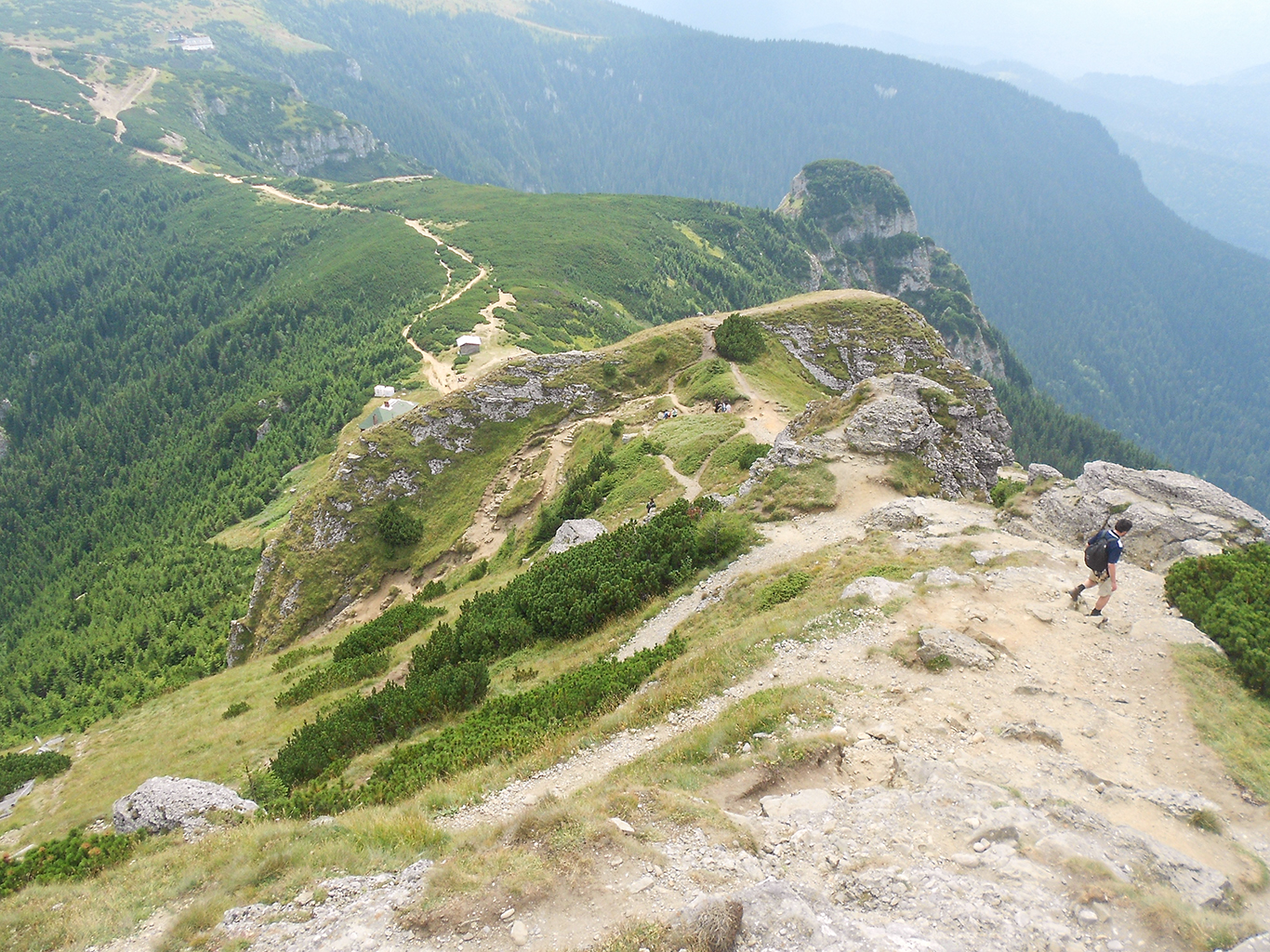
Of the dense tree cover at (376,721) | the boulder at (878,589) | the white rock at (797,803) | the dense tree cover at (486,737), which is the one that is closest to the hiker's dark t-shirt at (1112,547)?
the boulder at (878,589)

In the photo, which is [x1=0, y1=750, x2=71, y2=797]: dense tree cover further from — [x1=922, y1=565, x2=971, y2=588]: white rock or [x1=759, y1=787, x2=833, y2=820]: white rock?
[x1=922, y1=565, x2=971, y2=588]: white rock

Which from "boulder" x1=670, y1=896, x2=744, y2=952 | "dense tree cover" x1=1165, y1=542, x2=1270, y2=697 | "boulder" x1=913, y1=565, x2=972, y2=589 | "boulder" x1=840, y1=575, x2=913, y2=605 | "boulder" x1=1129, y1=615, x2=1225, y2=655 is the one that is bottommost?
"boulder" x1=840, y1=575, x2=913, y2=605

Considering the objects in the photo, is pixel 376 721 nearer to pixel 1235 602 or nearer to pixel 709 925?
pixel 709 925

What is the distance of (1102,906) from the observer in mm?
7996

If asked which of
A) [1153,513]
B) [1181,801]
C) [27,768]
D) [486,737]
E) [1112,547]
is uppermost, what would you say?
[1112,547]

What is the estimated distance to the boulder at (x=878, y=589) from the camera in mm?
16922

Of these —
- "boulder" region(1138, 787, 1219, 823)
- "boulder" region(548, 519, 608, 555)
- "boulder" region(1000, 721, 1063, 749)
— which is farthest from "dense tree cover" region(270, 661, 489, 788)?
"boulder" region(1138, 787, 1219, 823)

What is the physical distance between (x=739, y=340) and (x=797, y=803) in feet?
152

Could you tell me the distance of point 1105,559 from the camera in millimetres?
15562

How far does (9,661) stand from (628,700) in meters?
67.4

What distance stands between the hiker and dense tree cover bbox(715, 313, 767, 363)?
128 feet

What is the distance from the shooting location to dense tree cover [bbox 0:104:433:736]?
51.4 m

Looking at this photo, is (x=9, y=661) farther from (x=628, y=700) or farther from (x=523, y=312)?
(x=628, y=700)

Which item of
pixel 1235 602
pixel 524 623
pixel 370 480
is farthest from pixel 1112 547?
pixel 370 480
